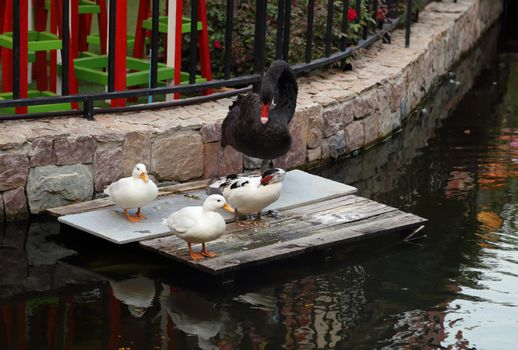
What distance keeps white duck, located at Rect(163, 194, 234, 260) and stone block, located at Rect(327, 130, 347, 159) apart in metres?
3.25

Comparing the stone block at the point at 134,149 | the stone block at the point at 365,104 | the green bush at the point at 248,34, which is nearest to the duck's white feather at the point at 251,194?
the stone block at the point at 134,149

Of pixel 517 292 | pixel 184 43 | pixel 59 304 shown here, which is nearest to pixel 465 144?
pixel 184 43

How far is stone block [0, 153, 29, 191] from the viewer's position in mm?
7973

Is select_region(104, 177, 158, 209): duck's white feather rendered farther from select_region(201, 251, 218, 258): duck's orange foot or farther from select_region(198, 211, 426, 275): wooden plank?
select_region(198, 211, 426, 275): wooden plank

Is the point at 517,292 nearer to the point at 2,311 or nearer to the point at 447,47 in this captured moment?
the point at 2,311

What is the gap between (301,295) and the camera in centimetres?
729

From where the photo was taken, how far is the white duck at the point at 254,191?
777cm

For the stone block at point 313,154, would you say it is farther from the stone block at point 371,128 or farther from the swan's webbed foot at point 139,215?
the swan's webbed foot at point 139,215

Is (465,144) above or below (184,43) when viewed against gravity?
below

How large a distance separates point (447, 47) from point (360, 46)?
3.16m

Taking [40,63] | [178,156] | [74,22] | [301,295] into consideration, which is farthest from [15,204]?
[74,22]

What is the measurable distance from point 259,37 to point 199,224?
3.07 metres

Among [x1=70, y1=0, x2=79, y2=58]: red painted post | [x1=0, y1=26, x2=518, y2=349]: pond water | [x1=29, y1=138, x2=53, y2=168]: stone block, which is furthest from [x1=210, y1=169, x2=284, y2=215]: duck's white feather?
[x1=70, y1=0, x2=79, y2=58]: red painted post

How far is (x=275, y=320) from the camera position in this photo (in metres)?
6.81
